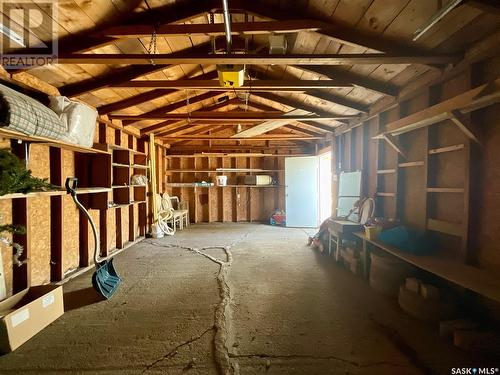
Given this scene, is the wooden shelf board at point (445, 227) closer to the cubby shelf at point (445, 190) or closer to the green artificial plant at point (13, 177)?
the cubby shelf at point (445, 190)

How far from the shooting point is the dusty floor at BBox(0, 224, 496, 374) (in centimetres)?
156

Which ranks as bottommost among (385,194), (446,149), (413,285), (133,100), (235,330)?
(235,330)

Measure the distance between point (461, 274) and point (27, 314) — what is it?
330 cm

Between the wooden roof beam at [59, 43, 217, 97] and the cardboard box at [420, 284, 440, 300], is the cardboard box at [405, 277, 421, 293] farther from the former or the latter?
the wooden roof beam at [59, 43, 217, 97]

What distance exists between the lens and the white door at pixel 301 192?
20.6 feet

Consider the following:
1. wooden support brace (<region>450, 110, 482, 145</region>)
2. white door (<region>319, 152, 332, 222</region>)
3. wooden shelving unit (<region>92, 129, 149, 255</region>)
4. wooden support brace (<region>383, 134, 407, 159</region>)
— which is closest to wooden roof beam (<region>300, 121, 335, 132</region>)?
white door (<region>319, 152, 332, 222</region>)

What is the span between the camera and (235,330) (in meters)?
1.90

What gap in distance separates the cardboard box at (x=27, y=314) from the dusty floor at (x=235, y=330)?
0.24ft

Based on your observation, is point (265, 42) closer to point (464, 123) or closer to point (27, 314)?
point (464, 123)

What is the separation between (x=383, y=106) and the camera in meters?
3.33

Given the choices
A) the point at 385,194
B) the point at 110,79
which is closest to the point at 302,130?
the point at 385,194

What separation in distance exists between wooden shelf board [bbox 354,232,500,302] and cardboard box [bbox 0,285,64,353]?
3.15 meters

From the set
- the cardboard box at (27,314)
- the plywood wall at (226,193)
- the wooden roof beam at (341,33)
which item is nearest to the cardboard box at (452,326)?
the wooden roof beam at (341,33)

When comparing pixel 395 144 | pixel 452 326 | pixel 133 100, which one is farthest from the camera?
pixel 133 100
